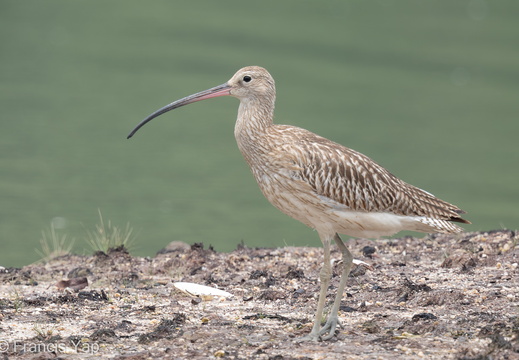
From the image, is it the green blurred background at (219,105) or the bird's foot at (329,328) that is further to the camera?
the green blurred background at (219,105)

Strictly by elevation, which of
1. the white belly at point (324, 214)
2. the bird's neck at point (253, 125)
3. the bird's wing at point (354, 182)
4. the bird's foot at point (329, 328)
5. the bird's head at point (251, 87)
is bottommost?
the bird's foot at point (329, 328)

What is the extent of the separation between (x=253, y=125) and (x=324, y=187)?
0.87 meters

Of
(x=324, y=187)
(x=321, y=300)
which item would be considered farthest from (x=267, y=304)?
(x=324, y=187)

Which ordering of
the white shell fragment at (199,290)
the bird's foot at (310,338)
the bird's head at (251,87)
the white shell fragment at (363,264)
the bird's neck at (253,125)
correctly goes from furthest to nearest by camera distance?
1. the white shell fragment at (363,264)
2. the white shell fragment at (199,290)
3. the bird's head at (251,87)
4. the bird's neck at (253,125)
5. the bird's foot at (310,338)

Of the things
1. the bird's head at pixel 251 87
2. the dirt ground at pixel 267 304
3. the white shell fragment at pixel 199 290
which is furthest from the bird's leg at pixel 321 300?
the bird's head at pixel 251 87

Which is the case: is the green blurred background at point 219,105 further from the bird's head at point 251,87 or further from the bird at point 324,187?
the bird at point 324,187

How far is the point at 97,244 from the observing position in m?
10.9

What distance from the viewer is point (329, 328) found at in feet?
24.8

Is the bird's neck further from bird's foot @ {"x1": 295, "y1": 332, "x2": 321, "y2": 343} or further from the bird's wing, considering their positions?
bird's foot @ {"x1": 295, "y1": 332, "x2": 321, "y2": 343}

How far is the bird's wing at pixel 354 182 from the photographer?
7863 millimetres

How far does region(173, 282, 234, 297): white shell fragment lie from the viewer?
866 cm

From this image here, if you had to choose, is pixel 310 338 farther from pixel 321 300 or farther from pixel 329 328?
pixel 321 300

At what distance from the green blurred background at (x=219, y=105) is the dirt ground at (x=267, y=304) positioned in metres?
3.74

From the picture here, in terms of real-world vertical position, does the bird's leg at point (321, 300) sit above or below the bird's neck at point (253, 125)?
below
